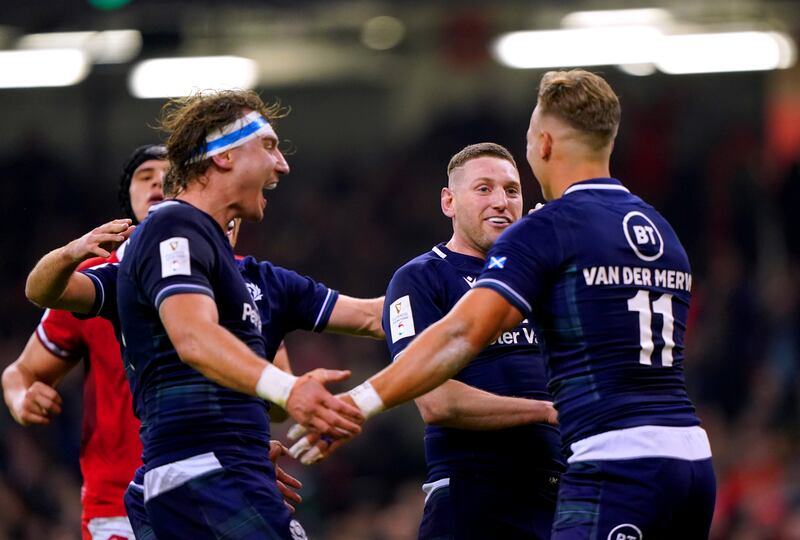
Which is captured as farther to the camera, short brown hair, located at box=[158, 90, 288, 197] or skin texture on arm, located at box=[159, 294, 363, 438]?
short brown hair, located at box=[158, 90, 288, 197]

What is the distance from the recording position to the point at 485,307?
4.73 metres

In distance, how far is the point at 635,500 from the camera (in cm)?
454

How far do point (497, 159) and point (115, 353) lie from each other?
7.27 ft

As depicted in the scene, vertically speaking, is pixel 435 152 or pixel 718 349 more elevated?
pixel 435 152

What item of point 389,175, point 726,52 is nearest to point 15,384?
point 389,175

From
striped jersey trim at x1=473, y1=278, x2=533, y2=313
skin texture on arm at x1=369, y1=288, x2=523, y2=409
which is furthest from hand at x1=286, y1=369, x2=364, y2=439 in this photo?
striped jersey trim at x1=473, y1=278, x2=533, y2=313

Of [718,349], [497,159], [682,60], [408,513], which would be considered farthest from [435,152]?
[497,159]

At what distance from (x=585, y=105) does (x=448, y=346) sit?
1125 mm

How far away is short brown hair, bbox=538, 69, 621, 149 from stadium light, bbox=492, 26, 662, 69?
460 inches

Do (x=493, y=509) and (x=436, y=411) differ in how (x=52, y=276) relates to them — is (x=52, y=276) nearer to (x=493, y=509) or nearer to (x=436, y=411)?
(x=436, y=411)

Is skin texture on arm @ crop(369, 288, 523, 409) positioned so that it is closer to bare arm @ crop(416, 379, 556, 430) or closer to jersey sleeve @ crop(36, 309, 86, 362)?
bare arm @ crop(416, 379, 556, 430)

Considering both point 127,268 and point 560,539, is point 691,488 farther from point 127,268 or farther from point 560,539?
point 127,268

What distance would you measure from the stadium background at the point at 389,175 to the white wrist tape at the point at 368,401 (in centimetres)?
822

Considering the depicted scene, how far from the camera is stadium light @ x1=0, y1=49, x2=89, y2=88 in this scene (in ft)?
56.1
